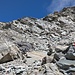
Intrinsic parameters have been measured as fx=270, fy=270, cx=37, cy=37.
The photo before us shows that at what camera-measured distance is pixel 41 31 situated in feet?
131

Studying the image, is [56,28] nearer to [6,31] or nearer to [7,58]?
[6,31]

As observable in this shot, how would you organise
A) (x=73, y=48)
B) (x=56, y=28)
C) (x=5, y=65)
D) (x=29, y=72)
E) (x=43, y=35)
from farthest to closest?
(x=56, y=28)
(x=43, y=35)
(x=5, y=65)
(x=73, y=48)
(x=29, y=72)

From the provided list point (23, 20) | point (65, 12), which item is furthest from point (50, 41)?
point (65, 12)

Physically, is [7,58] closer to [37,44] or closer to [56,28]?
[37,44]

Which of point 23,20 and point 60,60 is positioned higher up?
point 23,20

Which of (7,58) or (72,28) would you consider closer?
(7,58)

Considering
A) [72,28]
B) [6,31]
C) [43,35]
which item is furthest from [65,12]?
[6,31]

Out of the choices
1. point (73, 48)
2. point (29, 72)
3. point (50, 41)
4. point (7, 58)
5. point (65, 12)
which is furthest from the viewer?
point (65, 12)

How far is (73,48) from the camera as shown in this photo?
17.8 m

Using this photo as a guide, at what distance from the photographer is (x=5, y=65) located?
2053 centimetres

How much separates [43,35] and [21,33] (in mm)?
3168

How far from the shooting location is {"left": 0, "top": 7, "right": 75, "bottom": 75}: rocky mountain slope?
32.8 m

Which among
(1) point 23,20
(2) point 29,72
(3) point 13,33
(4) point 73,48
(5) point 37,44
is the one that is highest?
(1) point 23,20

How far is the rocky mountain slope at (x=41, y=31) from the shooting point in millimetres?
32750
